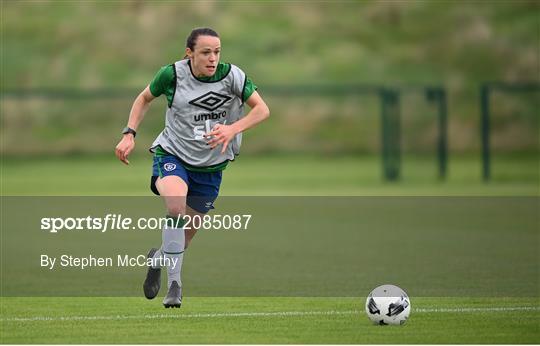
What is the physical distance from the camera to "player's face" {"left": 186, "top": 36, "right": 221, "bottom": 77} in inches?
393

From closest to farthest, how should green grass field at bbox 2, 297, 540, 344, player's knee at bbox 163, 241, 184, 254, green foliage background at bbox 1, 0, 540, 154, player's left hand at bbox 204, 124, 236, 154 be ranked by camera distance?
green grass field at bbox 2, 297, 540, 344, player's left hand at bbox 204, 124, 236, 154, player's knee at bbox 163, 241, 184, 254, green foliage background at bbox 1, 0, 540, 154

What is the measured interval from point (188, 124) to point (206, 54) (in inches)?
24.6

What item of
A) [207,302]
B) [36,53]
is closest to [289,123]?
[36,53]

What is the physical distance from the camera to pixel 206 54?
1003 cm

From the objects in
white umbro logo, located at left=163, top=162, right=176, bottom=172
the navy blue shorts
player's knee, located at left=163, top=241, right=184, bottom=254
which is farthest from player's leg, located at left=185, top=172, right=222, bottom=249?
player's knee, located at left=163, top=241, right=184, bottom=254

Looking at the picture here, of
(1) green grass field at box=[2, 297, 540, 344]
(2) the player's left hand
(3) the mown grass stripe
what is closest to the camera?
(1) green grass field at box=[2, 297, 540, 344]

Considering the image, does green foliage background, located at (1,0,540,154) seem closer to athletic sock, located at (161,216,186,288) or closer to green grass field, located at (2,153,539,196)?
green grass field, located at (2,153,539,196)

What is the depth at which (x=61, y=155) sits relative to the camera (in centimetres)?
3962

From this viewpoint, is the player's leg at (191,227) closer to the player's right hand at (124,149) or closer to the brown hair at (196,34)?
the player's right hand at (124,149)

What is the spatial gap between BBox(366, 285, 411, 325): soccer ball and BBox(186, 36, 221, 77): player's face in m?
2.34

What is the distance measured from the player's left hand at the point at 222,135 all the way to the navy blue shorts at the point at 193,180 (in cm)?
47

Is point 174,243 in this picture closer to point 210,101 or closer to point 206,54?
point 210,101
